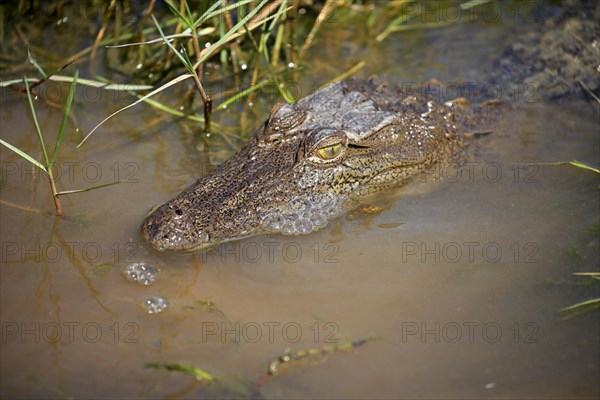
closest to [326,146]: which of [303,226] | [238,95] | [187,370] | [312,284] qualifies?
[303,226]

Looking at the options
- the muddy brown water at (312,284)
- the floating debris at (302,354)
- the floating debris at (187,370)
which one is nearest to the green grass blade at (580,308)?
the muddy brown water at (312,284)

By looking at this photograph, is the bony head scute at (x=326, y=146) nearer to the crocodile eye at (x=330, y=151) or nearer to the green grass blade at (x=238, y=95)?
the crocodile eye at (x=330, y=151)

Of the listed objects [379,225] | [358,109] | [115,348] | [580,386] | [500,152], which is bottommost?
[580,386]

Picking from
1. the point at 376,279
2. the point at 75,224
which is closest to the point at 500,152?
the point at 376,279

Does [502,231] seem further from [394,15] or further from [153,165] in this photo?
[394,15]

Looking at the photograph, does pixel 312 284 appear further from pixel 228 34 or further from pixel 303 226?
pixel 228 34

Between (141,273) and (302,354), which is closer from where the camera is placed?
(302,354)
